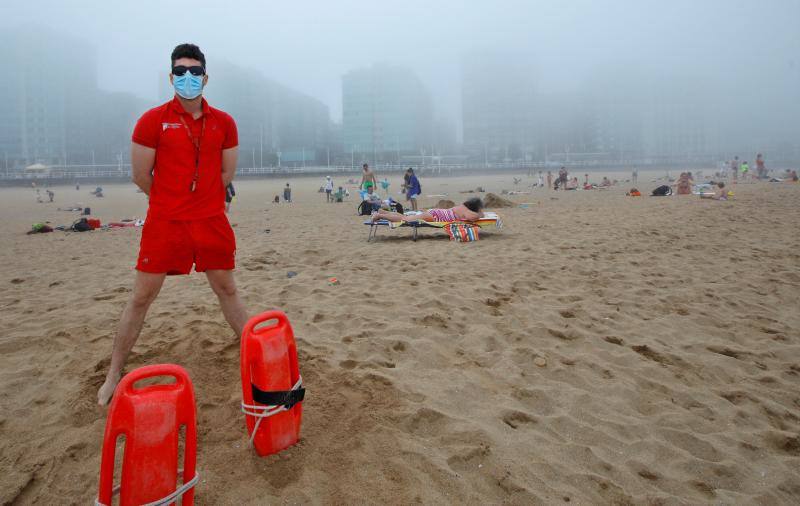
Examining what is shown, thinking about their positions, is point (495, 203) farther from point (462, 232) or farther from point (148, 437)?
point (148, 437)

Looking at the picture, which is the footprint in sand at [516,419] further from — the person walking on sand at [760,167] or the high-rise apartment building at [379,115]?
the high-rise apartment building at [379,115]

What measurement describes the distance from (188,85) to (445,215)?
253 inches

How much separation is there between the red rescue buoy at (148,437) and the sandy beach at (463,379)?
43cm

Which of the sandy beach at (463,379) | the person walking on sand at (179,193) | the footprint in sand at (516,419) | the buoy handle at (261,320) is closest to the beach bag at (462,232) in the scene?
the sandy beach at (463,379)

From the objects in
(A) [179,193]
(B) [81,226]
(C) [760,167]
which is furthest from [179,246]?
(C) [760,167]

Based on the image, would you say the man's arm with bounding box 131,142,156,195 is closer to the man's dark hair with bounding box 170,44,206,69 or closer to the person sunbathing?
the man's dark hair with bounding box 170,44,206,69

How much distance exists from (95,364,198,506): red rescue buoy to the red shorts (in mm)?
1015

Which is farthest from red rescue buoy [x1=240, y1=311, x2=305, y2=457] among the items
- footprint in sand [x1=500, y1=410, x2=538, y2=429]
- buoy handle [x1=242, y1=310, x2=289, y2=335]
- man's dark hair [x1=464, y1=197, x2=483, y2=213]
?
man's dark hair [x1=464, y1=197, x2=483, y2=213]

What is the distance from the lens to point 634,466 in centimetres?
214

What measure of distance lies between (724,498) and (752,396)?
109 cm

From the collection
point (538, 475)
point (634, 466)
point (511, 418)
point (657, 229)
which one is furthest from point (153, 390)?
point (657, 229)

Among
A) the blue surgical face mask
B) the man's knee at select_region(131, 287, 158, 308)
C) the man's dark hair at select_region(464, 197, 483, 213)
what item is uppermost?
the blue surgical face mask

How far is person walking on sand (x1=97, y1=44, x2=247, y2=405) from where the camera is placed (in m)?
2.35

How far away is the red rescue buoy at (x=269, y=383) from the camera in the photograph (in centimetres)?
186
